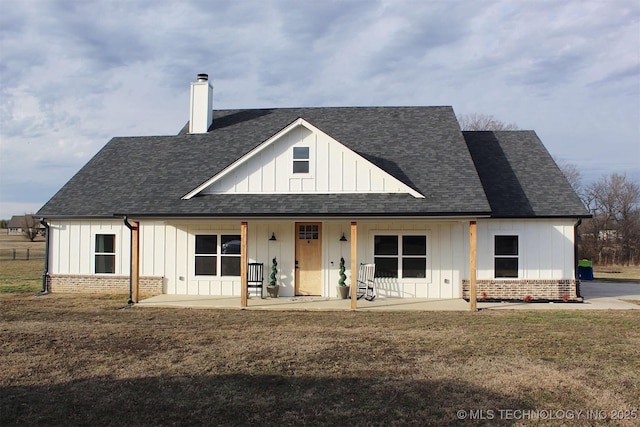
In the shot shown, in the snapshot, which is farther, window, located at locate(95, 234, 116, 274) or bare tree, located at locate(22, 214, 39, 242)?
bare tree, located at locate(22, 214, 39, 242)

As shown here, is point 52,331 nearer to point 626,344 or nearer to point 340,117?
point 626,344

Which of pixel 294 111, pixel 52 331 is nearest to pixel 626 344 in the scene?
pixel 52 331

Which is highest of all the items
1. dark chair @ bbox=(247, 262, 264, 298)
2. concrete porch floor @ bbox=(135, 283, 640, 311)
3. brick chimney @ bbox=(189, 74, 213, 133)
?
brick chimney @ bbox=(189, 74, 213, 133)

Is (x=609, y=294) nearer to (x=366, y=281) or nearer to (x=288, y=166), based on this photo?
(x=366, y=281)

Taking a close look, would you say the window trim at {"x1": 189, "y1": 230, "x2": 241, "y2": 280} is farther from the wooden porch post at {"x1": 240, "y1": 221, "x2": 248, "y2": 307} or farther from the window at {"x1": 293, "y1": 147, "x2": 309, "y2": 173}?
the window at {"x1": 293, "y1": 147, "x2": 309, "y2": 173}

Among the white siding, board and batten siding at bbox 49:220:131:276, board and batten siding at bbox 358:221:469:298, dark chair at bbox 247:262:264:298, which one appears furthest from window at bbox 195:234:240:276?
board and batten siding at bbox 358:221:469:298

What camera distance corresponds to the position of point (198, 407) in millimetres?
6273

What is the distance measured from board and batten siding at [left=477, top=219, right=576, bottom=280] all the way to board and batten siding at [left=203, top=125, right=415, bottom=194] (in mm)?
3655

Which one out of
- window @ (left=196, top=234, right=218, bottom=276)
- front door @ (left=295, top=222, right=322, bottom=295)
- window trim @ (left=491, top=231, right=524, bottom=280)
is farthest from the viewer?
window @ (left=196, top=234, right=218, bottom=276)

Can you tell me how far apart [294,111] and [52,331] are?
12822mm

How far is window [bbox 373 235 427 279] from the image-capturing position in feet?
52.6

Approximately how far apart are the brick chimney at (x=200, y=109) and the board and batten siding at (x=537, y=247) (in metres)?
11.1

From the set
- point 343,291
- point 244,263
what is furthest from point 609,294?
→ point 244,263

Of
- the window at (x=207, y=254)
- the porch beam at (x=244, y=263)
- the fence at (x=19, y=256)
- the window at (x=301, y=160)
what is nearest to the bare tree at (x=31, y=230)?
the fence at (x=19, y=256)
